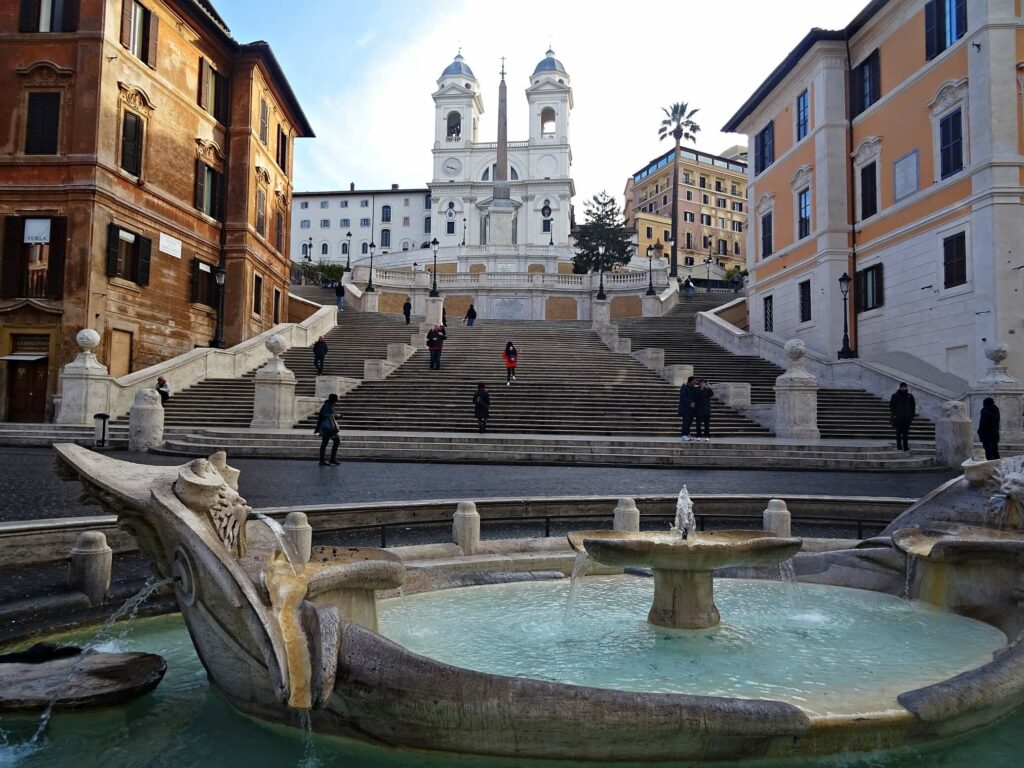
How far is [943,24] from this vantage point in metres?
22.8

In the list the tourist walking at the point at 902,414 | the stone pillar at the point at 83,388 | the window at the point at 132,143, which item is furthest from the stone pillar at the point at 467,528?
the window at the point at 132,143

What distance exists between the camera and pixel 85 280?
23516mm

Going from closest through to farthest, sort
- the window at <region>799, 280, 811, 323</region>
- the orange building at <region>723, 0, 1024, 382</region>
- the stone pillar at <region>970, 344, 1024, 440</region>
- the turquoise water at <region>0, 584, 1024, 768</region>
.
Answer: the turquoise water at <region>0, 584, 1024, 768</region>
the stone pillar at <region>970, 344, 1024, 440</region>
the orange building at <region>723, 0, 1024, 382</region>
the window at <region>799, 280, 811, 323</region>

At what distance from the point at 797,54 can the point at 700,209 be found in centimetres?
6430

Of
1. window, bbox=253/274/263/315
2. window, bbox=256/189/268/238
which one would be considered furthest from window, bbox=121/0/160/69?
window, bbox=253/274/263/315

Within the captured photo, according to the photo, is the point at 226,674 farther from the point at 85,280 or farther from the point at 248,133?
the point at 248,133

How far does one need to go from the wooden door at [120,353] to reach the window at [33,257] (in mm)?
2170

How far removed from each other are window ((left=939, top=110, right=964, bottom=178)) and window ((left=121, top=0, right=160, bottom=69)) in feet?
88.1

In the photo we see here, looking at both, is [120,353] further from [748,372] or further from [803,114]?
[803,114]

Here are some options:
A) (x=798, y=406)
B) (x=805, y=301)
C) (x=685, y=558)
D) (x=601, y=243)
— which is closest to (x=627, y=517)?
(x=685, y=558)

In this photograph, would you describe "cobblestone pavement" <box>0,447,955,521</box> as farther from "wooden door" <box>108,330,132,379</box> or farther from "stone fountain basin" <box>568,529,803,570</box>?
"wooden door" <box>108,330,132,379</box>

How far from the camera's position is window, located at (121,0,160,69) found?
83.8 feet

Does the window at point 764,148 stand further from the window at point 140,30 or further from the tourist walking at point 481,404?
the window at point 140,30

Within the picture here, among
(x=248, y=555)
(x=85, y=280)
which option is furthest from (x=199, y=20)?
(x=248, y=555)
